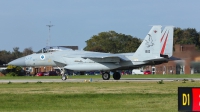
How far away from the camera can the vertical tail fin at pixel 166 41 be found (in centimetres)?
4628

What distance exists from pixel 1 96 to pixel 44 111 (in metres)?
7.52

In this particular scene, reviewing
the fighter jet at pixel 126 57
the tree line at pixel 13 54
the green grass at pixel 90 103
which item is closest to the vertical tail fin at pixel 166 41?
the fighter jet at pixel 126 57

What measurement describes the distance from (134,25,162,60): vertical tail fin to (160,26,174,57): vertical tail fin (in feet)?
1.23

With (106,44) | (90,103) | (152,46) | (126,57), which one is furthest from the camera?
(106,44)

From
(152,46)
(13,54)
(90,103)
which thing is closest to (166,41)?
(152,46)

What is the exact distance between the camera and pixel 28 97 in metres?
25.5

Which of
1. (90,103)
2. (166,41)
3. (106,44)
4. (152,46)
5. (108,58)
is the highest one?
(106,44)

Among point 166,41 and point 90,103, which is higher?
point 166,41

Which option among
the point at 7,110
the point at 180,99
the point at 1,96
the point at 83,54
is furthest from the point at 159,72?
the point at 180,99

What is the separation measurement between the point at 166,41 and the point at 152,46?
1396 mm

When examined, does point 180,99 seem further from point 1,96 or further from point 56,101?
point 1,96

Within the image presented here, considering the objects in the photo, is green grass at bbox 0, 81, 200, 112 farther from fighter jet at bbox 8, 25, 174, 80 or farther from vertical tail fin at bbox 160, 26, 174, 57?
vertical tail fin at bbox 160, 26, 174, 57

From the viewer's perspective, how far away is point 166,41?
4675 centimetres

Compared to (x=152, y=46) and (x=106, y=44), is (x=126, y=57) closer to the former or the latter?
(x=152, y=46)
